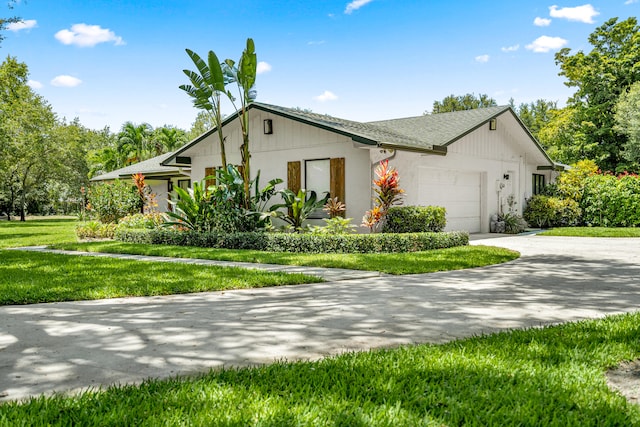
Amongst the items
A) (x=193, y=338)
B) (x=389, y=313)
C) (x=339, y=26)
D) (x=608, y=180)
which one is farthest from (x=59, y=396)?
(x=608, y=180)

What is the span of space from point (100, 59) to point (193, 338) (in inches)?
927

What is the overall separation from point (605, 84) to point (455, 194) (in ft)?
70.7

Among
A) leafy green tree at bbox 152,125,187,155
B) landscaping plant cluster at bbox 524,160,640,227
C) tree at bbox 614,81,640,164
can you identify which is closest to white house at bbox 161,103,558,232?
landscaping plant cluster at bbox 524,160,640,227

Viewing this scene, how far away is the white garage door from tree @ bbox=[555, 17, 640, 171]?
17867 millimetres

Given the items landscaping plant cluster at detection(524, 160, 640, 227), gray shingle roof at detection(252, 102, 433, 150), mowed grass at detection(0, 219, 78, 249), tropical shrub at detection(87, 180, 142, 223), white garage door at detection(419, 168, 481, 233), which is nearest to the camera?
gray shingle roof at detection(252, 102, 433, 150)

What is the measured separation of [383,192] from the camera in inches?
500

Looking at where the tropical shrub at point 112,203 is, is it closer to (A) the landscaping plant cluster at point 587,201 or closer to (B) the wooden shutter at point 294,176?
(B) the wooden shutter at point 294,176

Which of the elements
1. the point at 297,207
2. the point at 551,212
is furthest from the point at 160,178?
the point at 551,212

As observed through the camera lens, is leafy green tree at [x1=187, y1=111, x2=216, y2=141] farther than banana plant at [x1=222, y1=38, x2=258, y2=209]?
Yes

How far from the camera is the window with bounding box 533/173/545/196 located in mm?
A: 21703

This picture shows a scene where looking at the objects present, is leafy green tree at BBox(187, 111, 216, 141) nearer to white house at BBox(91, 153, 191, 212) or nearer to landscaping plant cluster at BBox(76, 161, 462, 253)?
white house at BBox(91, 153, 191, 212)

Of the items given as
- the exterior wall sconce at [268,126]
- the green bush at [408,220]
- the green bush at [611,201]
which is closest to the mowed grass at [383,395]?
the green bush at [408,220]

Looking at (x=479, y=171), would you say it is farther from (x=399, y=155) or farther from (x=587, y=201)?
(x=587, y=201)

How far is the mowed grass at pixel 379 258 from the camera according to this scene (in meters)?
8.39
